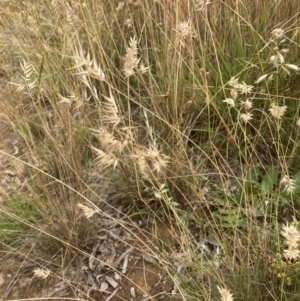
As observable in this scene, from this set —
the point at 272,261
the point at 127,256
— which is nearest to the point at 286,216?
the point at 272,261

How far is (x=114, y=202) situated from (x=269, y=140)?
0.67 meters

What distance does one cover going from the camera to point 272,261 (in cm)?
115

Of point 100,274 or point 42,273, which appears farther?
point 100,274

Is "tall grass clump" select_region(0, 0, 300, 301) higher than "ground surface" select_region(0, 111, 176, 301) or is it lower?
higher

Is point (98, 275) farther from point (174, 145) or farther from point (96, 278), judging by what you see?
point (174, 145)

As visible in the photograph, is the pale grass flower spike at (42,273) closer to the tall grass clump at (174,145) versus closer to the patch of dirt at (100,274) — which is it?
the tall grass clump at (174,145)

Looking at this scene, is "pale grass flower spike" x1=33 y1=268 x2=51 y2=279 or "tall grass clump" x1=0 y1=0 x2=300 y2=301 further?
"tall grass clump" x1=0 y1=0 x2=300 y2=301

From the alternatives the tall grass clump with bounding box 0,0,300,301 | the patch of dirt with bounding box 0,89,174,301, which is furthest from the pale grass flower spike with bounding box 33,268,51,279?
the patch of dirt with bounding box 0,89,174,301

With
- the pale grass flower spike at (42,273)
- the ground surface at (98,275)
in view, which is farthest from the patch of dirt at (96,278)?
the pale grass flower spike at (42,273)

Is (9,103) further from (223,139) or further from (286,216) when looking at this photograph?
(286,216)

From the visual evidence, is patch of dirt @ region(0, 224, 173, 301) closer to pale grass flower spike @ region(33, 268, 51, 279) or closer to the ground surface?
the ground surface

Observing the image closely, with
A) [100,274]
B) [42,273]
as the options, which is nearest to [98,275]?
[100,274]

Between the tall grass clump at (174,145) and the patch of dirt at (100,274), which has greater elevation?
the tall grass clump at (174,145)

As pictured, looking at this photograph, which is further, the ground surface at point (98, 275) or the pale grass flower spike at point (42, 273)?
the ground surface at point (98, 275)
